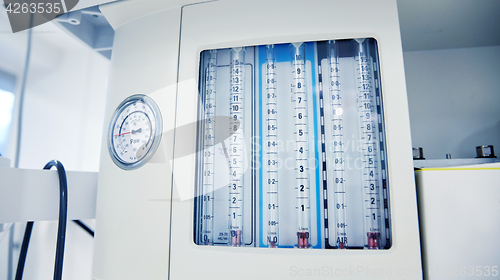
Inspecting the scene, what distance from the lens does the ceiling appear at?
0.84 meters

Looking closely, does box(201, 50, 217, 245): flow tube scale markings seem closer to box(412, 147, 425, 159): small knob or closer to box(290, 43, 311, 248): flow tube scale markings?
box(290, 43, 311, 248): flow tube scale markings

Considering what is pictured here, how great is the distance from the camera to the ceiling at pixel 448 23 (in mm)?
843

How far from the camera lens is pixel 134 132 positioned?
0.74 metres

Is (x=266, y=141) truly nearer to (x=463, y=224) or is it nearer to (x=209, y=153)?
(x=209, y=153)

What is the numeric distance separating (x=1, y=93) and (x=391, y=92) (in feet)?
4.20

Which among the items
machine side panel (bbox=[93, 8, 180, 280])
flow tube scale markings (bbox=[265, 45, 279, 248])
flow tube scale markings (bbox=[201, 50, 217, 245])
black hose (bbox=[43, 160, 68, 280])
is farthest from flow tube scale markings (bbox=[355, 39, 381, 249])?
black hose (bbox=[43, 160, 68, 280])

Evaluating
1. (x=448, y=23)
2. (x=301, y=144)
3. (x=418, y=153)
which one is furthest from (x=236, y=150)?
(x=448, y=23)

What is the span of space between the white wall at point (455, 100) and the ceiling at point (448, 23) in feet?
0.18

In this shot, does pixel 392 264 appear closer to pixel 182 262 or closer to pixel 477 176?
pixel 477 176

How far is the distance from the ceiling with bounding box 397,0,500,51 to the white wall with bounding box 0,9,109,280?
1245 mm

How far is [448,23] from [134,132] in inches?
43.2

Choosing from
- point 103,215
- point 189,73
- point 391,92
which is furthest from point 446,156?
point 103,215

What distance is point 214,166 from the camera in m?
0.73

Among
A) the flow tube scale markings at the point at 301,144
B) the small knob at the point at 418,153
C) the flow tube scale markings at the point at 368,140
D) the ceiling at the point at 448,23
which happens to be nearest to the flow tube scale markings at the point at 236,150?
the flow tube scale markings at the point at 301,144
